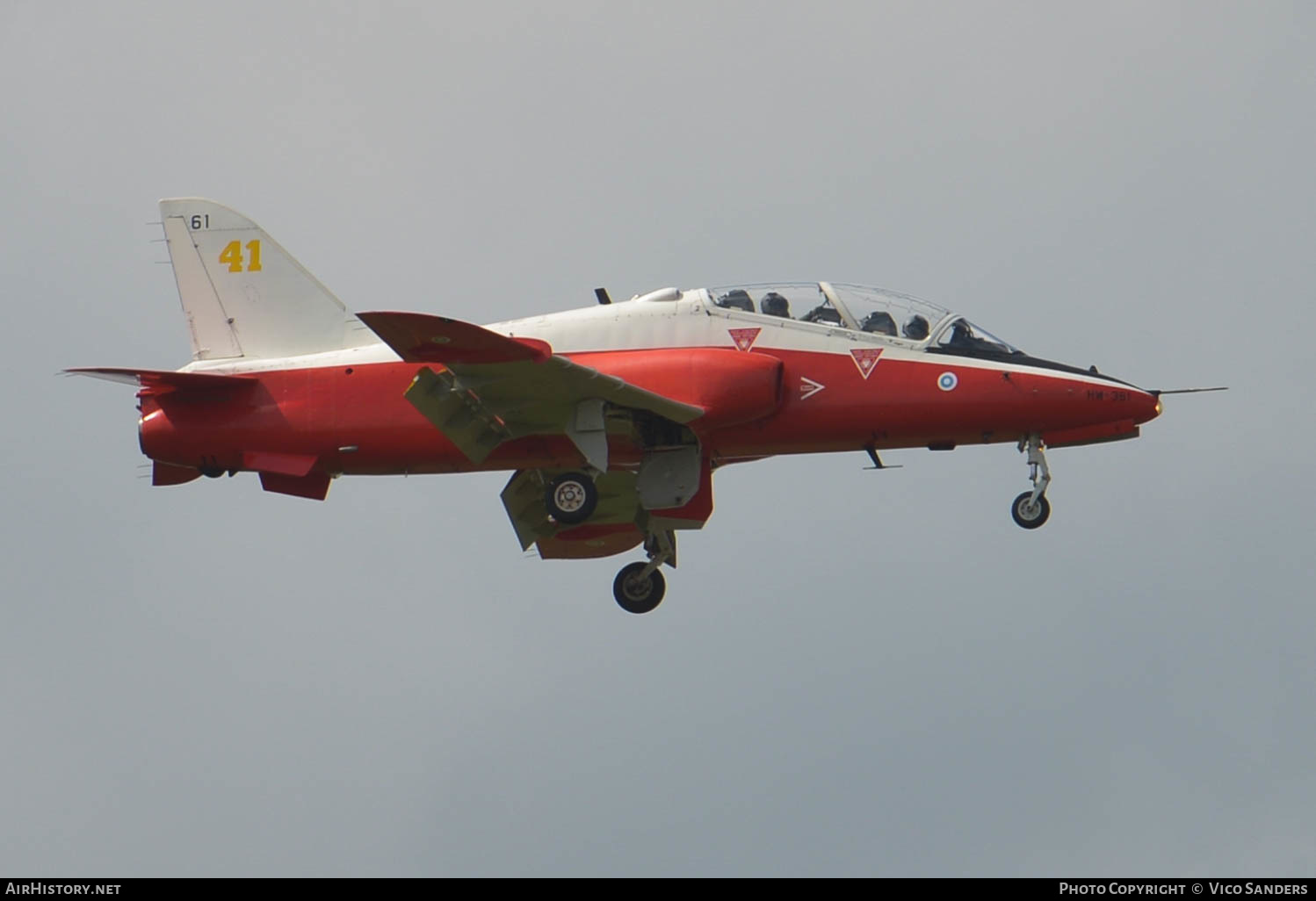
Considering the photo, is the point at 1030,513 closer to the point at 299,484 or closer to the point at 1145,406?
the point at 1145,406

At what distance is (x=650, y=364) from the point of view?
25078 millimetres

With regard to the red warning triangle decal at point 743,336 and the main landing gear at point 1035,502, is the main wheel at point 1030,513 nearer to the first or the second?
the main landing gear at point 1035,502

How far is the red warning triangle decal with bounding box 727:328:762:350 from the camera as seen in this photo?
25.3 m

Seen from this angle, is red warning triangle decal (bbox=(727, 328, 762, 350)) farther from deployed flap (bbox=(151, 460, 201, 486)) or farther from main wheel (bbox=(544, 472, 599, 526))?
deployed flap (bbox=(151, 460, 201, 486))

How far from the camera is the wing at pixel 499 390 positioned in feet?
75.2

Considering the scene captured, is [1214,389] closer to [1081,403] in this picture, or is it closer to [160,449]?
[1081,403]

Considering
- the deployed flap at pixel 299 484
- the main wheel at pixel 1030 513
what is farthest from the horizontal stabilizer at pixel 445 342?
the main wheel at pixel 1030 513

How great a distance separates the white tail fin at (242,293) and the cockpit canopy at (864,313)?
18.4 feet

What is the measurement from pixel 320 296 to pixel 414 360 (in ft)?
14.0

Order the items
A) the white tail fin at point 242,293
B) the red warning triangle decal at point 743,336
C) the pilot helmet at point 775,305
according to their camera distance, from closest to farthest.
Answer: the red warning triangle decal at point 743,336
the pilot helmet at point 775,305
the white tail fin at point 242,293

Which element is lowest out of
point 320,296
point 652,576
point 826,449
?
point 652,576

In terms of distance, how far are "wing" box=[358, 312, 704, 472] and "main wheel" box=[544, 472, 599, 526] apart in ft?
2.29

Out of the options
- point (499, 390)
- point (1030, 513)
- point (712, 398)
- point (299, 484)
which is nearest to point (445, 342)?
point (499, 390)

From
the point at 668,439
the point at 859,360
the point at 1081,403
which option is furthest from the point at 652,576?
the point at 1081,403
